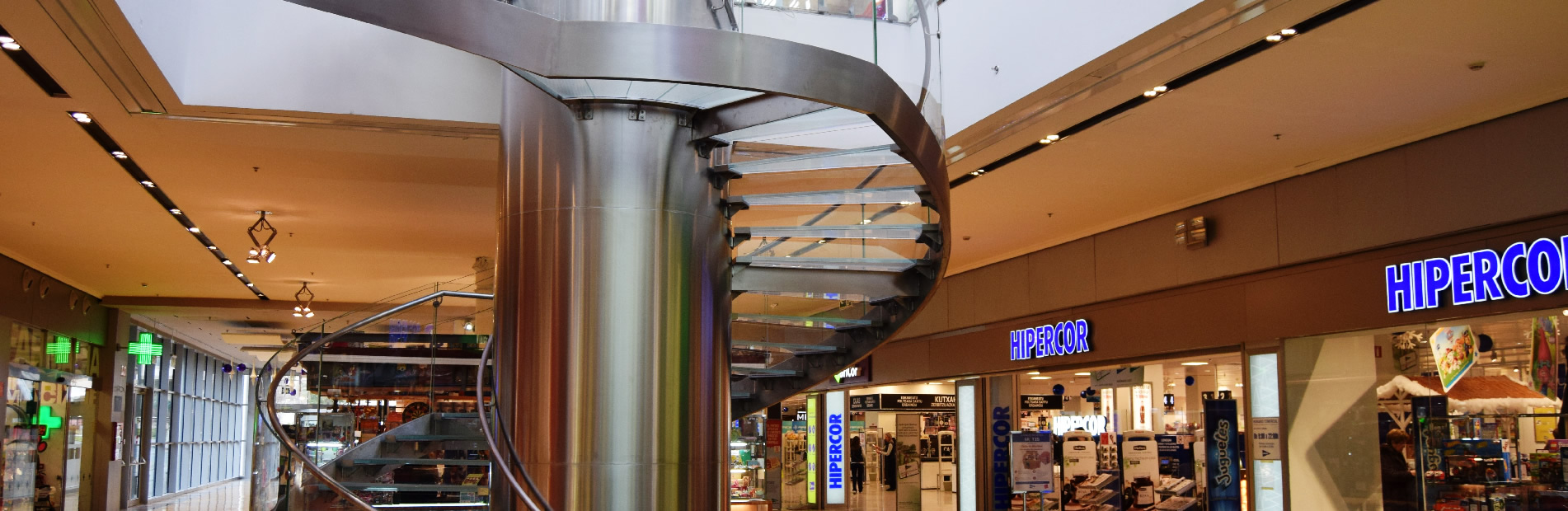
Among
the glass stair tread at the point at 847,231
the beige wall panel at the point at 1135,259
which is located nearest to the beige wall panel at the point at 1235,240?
the beige wall panel at the point at 1135,259

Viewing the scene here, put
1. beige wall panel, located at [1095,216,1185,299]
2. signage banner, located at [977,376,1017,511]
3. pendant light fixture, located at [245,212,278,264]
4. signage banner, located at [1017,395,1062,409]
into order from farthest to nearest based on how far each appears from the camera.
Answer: signage banner, located at [1017,395,1062,409] → signage banner, located at [977,376,1017,511] → pendant light fixture, located at [245,212,278,264] → beige wall panel, located at [1095,216,1185,299]

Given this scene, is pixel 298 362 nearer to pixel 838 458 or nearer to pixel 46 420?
pixel 46 420

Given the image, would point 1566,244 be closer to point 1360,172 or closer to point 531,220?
point 1360,172

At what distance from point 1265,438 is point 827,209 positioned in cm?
431

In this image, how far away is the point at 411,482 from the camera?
766 centimetres

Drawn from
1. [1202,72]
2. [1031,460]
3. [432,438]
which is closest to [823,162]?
[1202,72]

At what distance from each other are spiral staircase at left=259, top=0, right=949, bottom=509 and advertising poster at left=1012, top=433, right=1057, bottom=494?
4.26 metres

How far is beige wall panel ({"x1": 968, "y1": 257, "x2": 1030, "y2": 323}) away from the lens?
1200cm

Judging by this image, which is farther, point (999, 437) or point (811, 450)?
point (811, 450)

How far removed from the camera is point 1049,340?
11.4 m

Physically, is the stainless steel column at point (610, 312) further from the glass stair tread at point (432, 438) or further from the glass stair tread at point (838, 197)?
the glass stair tread at point (432, 438)

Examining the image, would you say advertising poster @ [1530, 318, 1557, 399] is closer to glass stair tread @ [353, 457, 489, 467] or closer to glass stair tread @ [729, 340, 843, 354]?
glass stair tread @ [729, 340, 843, 354]

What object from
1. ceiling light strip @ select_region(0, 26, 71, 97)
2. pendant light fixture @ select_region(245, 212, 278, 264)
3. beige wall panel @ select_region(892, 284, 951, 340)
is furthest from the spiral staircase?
beige wall panel @ select_region(892, 284, 951, 340)

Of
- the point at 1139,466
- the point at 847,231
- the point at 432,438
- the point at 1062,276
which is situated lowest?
the point at 1139,466
